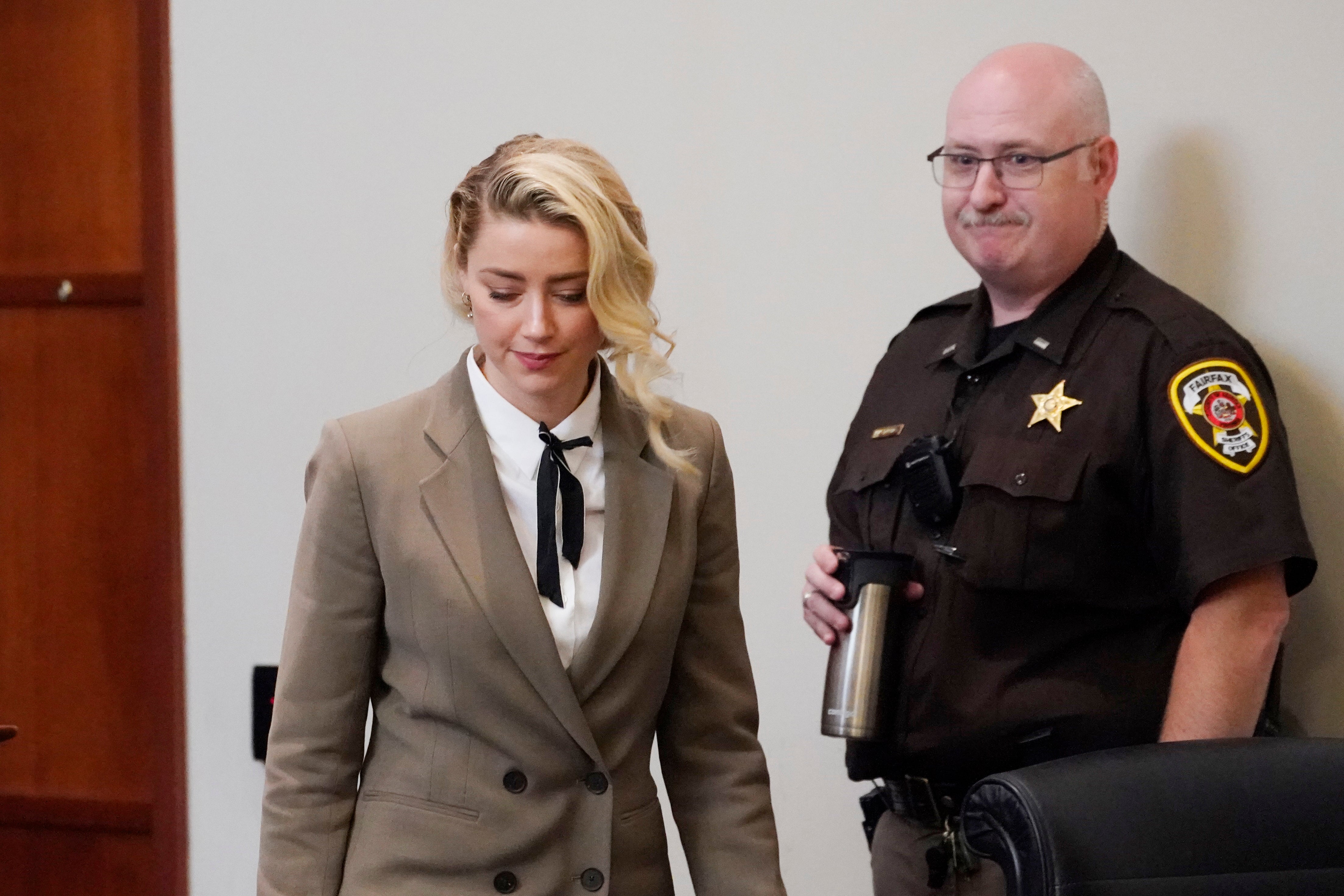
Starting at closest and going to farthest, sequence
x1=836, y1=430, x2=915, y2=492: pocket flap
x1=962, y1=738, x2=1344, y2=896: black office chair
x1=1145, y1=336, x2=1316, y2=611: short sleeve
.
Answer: x1=962, y1=738, x2=1344, y2=896: black office chair, x1=1145, y1=336, x2=1316, y2=611: short sleeve, x1=836, y1=430, x2=915, y2=492: pocket flap

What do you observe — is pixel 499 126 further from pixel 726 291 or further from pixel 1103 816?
pixel 1103 816

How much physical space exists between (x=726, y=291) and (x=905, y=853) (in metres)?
0.98

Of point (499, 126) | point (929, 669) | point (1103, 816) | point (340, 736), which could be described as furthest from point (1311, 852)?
point (499, 126)

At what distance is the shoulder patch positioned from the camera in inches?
68.4

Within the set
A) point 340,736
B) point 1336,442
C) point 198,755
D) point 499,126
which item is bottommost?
point 198,755

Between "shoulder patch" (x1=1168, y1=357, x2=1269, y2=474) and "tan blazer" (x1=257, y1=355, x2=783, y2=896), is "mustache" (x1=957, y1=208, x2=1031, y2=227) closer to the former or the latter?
"shoulder patch" (x1=1168, y1=357, x2=1269, y2=474)

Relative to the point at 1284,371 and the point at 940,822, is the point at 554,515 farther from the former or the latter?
the point at 1284,371

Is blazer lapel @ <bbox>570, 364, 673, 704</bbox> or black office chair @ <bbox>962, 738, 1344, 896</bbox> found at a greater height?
blazer lapel @ <bbox>570, 364, 673, 704</bbox>

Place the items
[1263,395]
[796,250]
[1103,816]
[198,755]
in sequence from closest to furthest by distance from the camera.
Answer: [1103,816] → [1263,395] → [796,250] → [198,755]

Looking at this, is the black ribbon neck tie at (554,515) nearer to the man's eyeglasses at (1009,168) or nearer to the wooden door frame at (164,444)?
the man's eyeglasses at (1009,168)

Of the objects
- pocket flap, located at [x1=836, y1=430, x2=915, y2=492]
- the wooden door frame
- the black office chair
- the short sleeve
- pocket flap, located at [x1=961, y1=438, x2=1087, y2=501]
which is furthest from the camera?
the wooden door frame

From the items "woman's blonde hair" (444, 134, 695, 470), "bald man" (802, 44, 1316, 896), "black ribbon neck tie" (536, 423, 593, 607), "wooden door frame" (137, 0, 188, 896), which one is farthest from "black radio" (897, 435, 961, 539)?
"wooden door frame" (137, 0, 188, 896)

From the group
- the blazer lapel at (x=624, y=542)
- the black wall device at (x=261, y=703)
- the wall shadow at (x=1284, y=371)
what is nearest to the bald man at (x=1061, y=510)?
the wall shadow at (x=1284, y=371)

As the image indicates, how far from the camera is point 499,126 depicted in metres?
2.62
